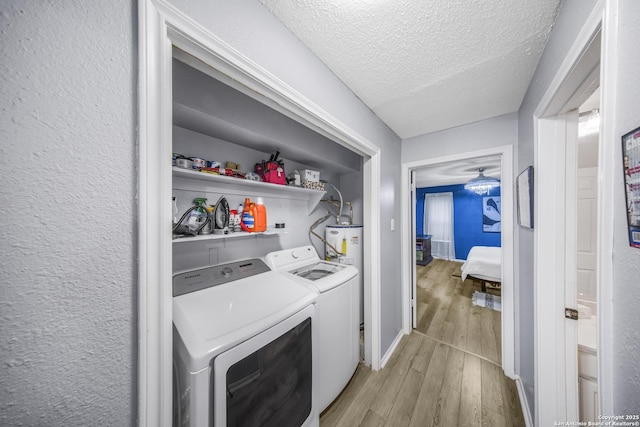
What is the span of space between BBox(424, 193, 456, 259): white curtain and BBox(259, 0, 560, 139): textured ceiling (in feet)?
14.9

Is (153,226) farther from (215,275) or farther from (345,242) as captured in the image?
(345,242)

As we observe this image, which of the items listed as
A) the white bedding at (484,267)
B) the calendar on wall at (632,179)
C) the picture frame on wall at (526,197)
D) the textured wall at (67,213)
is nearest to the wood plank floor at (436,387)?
the white bedding at (484,267)

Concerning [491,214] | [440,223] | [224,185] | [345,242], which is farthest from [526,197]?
[440,223]

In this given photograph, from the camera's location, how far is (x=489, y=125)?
169 centimetres

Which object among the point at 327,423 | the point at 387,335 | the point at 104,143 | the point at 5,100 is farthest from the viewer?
the point at 387,335

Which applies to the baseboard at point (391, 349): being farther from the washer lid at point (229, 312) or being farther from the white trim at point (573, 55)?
A: the white trim at point (573, 55)

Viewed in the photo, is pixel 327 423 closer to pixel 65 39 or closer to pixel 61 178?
pixel 61 178

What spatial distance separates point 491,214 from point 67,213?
6.58 metres

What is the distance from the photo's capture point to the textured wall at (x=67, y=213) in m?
0.37

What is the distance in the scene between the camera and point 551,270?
3.38 feet

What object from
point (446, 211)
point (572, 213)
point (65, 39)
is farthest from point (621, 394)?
point (446, 211)

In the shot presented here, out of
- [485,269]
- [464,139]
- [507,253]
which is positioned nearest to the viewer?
[507,253]

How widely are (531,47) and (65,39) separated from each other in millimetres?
1787

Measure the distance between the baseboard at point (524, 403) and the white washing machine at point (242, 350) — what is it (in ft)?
4.29
